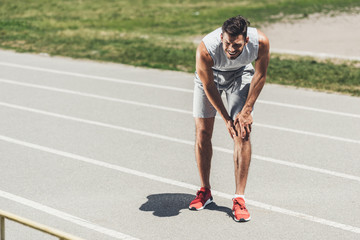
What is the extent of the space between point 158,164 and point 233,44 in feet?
8.52

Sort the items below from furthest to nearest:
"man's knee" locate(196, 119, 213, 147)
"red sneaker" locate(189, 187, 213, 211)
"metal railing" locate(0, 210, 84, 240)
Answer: "red sneaker" locate(189, 187, 213, 211), "man's knee" locate(196, 119, 213, 147), "metal railing" locate(0, 210, 84, 240)

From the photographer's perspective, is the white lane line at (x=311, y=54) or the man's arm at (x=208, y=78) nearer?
the man's arm at (x=208, y=78)

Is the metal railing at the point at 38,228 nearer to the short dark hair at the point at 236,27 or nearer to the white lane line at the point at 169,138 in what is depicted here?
the short dark hair at the point at 236,27

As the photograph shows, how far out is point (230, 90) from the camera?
5574 mm

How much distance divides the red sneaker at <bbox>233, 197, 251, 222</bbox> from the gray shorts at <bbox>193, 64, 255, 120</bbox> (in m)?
0.76

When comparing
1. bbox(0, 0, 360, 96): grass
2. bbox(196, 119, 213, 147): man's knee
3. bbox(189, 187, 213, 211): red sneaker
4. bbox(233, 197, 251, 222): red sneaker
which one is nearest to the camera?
bbox(233, 197, 251, 222): red sneaker

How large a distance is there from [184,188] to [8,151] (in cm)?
260

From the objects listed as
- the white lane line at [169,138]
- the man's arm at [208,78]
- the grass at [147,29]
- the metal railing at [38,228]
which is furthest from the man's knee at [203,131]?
the grass at [147,29]

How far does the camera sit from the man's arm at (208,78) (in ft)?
17.0

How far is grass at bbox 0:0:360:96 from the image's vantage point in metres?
13.4

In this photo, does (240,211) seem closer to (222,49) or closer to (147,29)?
(222,49)

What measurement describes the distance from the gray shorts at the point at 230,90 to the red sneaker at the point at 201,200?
745 mm

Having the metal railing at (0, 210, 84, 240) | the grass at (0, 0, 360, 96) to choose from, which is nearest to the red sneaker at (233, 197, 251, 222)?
the metal railing at (0, 210, 84, 240)

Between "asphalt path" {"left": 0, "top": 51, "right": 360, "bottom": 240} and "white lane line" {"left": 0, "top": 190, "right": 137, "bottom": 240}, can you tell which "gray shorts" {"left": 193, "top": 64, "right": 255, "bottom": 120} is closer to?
"asphalt path" {"left": 0, "top": 51, "right": 360, "bottom": 240}
